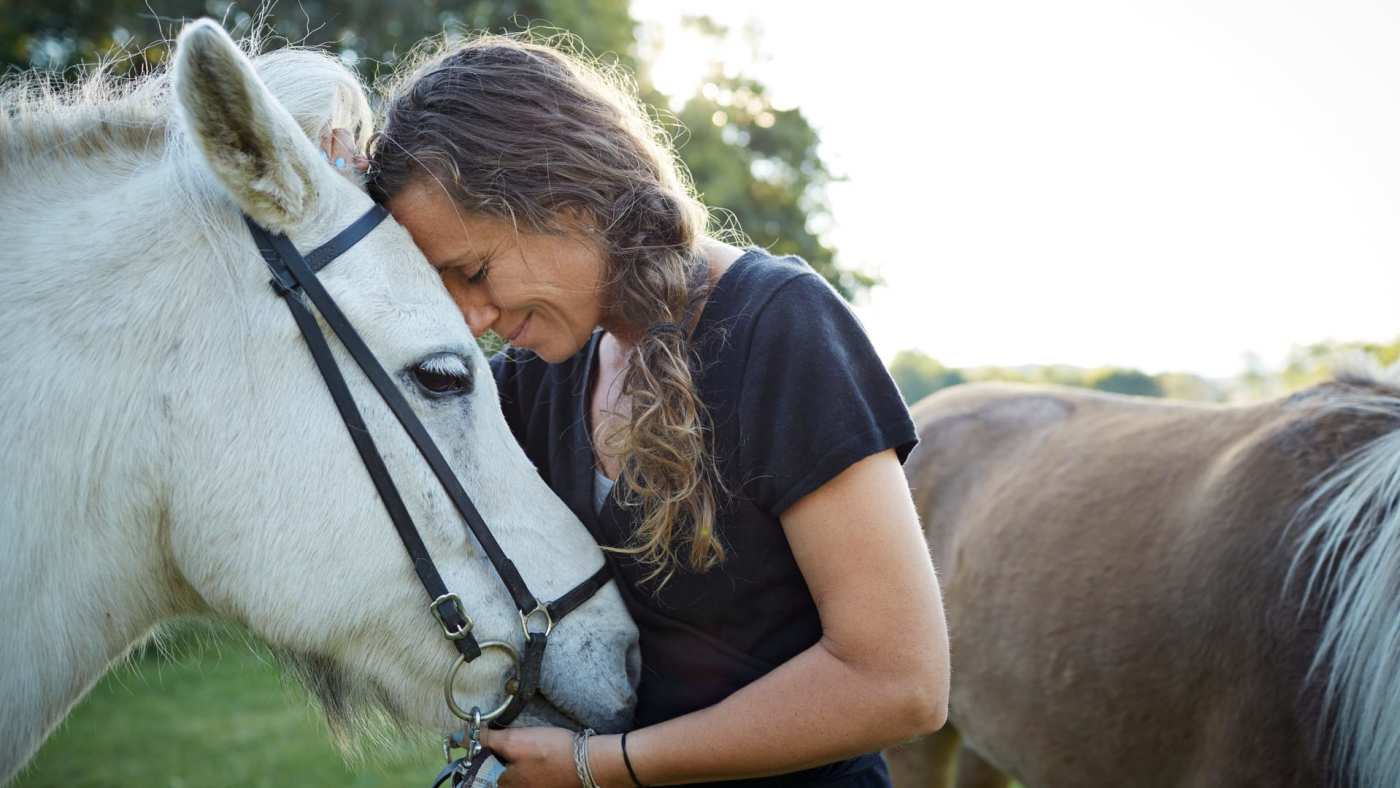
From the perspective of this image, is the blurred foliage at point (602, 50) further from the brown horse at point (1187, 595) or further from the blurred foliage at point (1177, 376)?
the brown horse at point (1187, 595)

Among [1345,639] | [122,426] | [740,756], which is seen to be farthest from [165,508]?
[1345,639]

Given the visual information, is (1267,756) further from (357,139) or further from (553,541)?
(357,139)

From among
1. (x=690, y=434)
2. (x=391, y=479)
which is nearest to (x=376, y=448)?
(x=391, y=479)

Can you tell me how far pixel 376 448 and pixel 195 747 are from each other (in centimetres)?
687

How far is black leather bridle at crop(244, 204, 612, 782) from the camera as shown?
5.49 feet

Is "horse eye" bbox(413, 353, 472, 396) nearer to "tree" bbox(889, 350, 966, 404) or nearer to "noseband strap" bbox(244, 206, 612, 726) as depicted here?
"noseband strap" bbox(244, 206, 612, 726)

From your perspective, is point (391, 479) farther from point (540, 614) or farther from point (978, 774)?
point (978, 774)

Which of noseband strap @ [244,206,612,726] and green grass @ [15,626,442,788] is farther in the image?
green grass @ [15,626,442,788]

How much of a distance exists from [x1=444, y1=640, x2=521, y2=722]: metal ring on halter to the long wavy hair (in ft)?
0.93

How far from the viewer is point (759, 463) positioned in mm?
1733

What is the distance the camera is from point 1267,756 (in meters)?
2.49

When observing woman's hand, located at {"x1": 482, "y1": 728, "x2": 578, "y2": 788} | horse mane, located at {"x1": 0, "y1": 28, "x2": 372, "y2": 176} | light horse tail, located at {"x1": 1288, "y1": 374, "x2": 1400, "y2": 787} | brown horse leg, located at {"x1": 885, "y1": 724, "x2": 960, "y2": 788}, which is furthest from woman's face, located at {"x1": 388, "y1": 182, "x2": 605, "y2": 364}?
brown horse leg, located at {"x1": 885, "y1": 724, "x2": 960, "y2": 788}

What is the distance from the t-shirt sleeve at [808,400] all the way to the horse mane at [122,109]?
3.14 feet

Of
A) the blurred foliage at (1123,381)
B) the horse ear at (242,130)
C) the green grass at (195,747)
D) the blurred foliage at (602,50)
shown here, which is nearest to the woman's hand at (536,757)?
the horse ear at (242,130)
